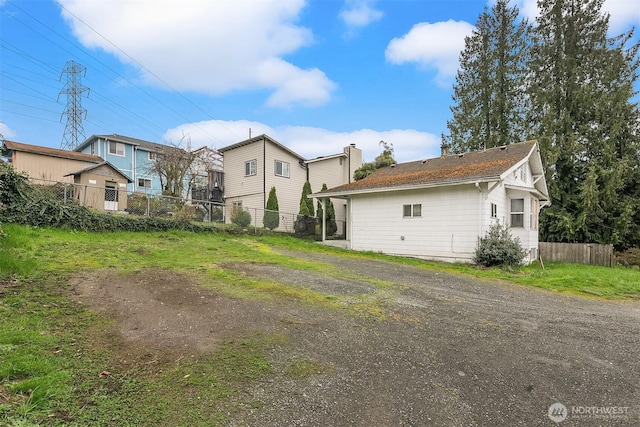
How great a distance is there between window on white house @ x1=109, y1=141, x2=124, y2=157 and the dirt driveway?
29.4 meters

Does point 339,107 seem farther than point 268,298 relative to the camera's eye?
Yes

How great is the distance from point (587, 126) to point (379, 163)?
1321 centimetres

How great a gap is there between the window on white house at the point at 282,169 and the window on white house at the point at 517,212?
Answer: 47.0ft

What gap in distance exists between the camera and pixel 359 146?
89.4ft

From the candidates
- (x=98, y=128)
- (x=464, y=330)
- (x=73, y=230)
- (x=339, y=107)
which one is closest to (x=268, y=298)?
(x=464, y=330)

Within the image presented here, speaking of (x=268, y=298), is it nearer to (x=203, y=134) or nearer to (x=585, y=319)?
(x=585, y=319)

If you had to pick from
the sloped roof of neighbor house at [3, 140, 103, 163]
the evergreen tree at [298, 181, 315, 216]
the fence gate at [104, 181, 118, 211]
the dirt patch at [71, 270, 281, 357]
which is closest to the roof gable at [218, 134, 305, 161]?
the evergreen tree at [298, 181, 315, 216]

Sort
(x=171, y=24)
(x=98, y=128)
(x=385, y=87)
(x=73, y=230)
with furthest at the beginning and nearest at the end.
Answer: (x=98, y=128)
(x=385, y=87)
(x=171, y=24)
(x=73, y=230)

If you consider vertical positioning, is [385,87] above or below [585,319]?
above

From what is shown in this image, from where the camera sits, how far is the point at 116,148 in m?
31.5

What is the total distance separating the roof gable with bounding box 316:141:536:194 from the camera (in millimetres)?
13180

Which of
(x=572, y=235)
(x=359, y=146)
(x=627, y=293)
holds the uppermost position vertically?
(x=359, y=146)

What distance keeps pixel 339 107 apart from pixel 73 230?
1485 centimetres

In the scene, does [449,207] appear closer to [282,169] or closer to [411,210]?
[411,210]
